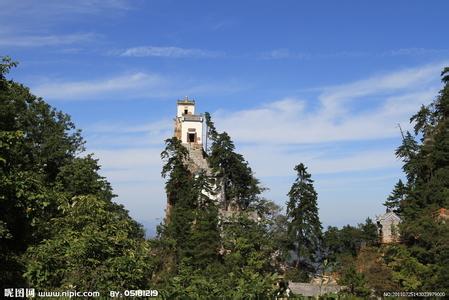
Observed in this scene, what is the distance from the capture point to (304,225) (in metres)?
34.1

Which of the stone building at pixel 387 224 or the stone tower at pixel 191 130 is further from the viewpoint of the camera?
the stone tower at pixel 191 130

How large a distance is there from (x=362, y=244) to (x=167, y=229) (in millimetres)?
12717

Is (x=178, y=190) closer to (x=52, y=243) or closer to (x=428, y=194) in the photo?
(x=428, y=194)

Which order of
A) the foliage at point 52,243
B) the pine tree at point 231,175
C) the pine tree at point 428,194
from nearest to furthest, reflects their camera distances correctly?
the foliage at point 52,243
the pine tree at point 428,194
the pine tree at point 231,175

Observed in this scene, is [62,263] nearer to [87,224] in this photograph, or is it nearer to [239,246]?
[87,224]

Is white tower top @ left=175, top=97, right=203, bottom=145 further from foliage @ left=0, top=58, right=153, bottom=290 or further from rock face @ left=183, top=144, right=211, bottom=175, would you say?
foliage @ left=0, top=58, right=153, bottom=290

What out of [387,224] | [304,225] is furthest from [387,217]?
[304,225]

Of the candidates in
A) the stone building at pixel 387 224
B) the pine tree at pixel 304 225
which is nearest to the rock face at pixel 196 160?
the pine tree at pixel 304 225

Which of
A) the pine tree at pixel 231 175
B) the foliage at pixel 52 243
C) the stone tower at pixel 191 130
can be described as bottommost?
the foliage at pixel 52 243

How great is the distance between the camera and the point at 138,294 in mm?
8789

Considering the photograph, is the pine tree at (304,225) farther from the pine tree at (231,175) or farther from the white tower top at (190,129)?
the white tower top at (190,129)

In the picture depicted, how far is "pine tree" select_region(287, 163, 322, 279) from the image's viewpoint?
34.2 m

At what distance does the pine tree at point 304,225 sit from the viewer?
34156 mm

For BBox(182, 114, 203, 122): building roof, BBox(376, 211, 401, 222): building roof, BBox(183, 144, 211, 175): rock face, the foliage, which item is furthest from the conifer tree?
the foliage
